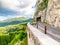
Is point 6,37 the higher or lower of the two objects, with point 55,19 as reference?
lower

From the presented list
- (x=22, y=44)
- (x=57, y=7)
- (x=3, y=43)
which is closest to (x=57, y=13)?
(x=57, y=7)

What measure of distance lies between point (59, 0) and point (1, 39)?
1304 inches

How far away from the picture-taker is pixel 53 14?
27.1 m

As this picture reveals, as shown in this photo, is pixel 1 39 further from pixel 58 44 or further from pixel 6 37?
pixel 58 44

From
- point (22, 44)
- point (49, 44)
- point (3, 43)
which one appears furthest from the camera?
point (3, 43)

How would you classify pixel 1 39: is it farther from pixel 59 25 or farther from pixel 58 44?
pixel 58 44

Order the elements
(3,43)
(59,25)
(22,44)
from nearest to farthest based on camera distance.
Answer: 1. (59,25)
2. (22,44)
3. (3,43)

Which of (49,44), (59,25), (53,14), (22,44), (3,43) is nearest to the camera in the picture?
(49,44)

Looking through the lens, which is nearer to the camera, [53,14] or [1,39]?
[53,14]

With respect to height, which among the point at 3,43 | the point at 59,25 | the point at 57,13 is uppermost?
the point at 57,13

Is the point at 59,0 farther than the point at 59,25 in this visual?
Yes

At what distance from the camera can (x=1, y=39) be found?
179 ft

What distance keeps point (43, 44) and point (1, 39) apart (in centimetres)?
4937

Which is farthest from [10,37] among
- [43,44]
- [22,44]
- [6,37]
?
[43,44]
